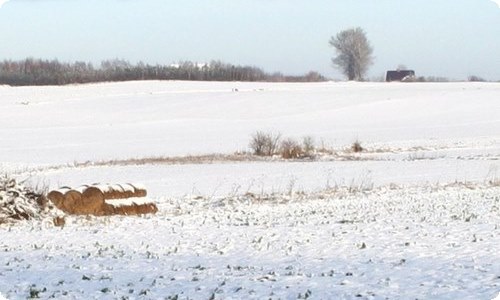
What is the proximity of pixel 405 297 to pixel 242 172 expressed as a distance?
26.9m

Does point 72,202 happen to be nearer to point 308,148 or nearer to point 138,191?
point 138,191

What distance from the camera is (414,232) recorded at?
1656 cm

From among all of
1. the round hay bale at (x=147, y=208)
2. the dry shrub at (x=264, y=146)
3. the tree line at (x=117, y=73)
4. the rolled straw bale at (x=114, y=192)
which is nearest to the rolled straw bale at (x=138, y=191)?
the rolled straw bale at (x=114, y=192)

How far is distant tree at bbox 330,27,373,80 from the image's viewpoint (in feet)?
261

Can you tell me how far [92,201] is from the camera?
72.7 feet

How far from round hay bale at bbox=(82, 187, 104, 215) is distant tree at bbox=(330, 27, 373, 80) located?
184 feet

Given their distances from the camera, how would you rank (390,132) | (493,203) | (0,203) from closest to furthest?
(0,203) < (493,203) < (390,132)

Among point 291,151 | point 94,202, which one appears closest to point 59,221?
point 94,202

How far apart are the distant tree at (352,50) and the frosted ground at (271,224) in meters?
13.2

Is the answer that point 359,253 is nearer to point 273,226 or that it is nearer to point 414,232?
point 414,232

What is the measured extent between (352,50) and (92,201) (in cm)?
6337

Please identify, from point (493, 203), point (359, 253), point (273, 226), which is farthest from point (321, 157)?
point (359, 253)

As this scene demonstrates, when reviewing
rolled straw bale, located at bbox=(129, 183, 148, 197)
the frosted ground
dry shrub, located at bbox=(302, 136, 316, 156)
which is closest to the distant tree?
the frosted ground

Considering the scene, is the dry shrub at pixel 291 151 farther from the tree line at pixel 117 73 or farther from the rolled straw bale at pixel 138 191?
the tree line at pixel 117 73
